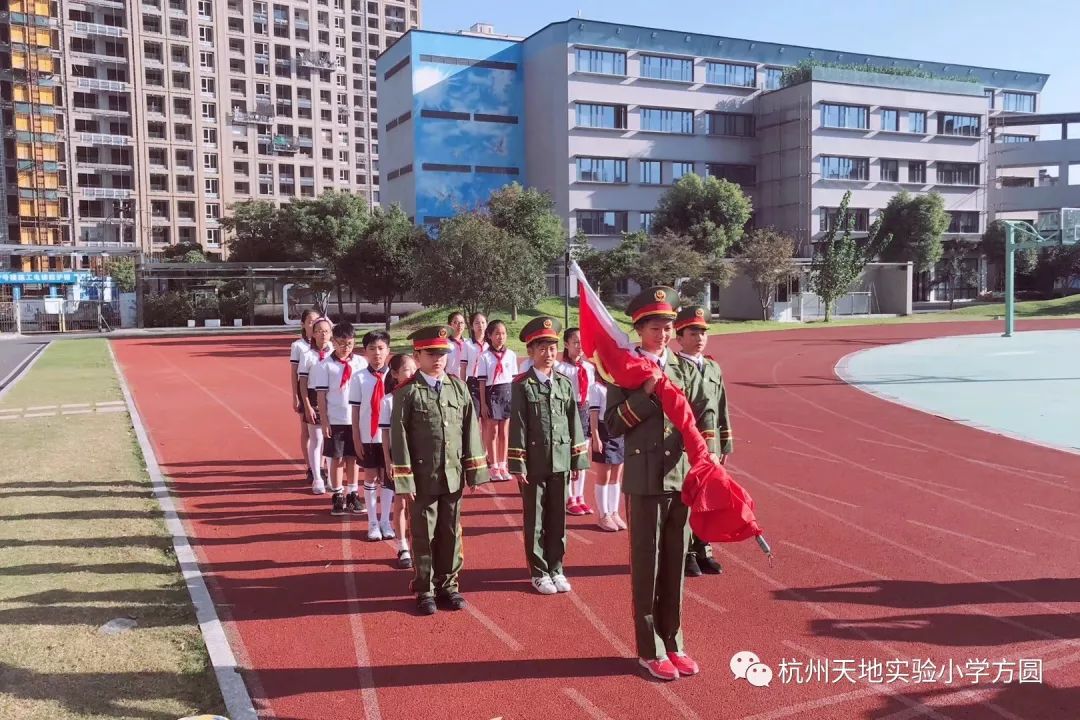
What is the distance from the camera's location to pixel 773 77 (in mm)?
62938

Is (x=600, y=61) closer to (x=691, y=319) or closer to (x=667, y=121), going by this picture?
(x=667, y=121)

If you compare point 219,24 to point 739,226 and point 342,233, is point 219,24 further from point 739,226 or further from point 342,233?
point 739,226

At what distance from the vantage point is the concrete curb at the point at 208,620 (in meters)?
4.50

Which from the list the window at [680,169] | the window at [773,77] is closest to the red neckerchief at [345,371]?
the window at [680,169]

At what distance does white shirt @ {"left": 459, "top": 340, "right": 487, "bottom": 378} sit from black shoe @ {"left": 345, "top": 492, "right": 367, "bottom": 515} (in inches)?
84.7

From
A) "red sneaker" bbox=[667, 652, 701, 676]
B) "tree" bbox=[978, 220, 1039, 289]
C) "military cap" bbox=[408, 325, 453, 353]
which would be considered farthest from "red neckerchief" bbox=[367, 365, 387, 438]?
"tree" bbox=[978, 220, 1039, 289]

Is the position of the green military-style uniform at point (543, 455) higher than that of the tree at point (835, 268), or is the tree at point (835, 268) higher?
the tree at point (835, 268)

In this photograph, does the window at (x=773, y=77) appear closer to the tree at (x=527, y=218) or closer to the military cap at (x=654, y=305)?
the tree at (x=527, y=218)

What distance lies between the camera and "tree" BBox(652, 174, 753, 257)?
50312 mm

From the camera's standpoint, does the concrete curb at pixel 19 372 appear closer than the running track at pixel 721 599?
No

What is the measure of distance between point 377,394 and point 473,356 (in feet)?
9.50

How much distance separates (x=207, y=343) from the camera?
36094 mm

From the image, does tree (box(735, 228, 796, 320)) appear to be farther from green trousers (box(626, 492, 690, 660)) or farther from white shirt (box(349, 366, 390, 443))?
green trousers (box(626, 492, 690, 660))

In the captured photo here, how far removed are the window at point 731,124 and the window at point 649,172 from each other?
5.15 meters
